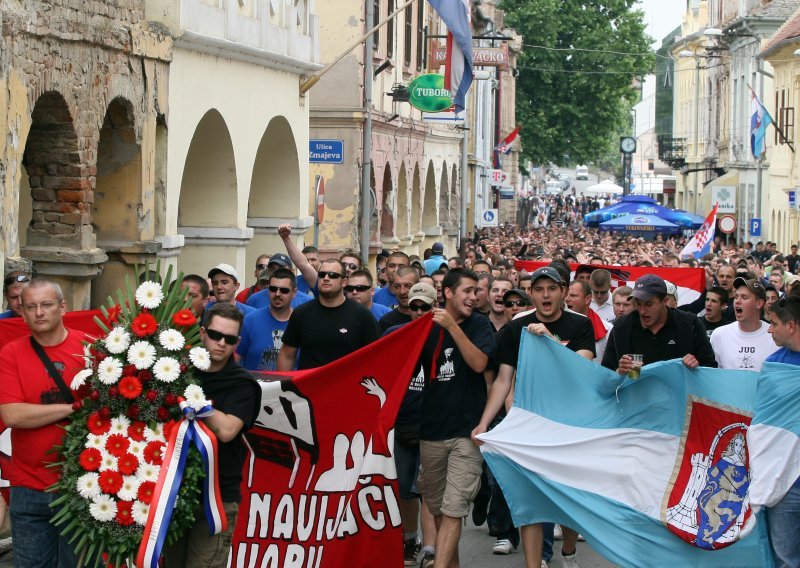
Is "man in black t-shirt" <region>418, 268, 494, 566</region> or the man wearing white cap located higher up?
the man wearing white cap

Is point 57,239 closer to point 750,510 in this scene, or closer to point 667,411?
point 667,411

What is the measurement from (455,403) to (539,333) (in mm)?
684

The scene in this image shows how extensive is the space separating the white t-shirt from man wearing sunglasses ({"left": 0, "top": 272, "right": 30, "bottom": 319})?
4.79 m

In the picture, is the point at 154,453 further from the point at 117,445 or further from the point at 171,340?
the point at 171,340

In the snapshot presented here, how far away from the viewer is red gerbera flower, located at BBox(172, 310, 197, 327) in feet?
23.9

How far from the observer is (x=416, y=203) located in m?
35.8

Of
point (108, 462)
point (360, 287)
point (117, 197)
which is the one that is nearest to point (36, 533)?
point (108, 462)

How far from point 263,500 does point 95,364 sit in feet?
6.42

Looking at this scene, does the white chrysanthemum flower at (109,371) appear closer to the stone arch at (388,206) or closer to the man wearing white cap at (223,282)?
the man wearing white cap at (223,282)

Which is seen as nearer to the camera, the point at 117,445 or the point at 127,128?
the point at 117,445

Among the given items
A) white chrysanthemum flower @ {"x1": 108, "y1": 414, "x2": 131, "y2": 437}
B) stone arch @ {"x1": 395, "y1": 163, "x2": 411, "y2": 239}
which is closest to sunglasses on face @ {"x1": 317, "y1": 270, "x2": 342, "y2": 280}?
white chrysanthemum flower @ {"x1": 108, "y1": 414, "x2": 131, "y2": 437}

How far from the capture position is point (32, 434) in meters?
7.41

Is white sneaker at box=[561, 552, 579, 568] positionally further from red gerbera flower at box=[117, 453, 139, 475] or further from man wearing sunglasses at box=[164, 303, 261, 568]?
red gerbera flower at box=[117, 453, 139, 475]

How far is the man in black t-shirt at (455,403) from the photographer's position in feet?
30.9
